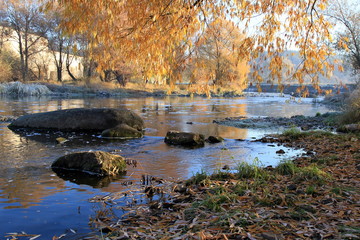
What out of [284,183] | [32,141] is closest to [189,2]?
[284,183]

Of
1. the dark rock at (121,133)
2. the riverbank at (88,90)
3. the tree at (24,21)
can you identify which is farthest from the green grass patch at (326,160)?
the tree at (24,21)

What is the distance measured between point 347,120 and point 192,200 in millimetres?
11269

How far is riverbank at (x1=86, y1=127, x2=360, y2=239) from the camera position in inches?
135

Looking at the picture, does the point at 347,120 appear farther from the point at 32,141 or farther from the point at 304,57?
the point at 32,141

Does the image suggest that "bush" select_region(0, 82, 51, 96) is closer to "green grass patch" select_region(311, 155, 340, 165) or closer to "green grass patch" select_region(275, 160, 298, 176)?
"green grass patch" select_region(311, 155, 340, 165)

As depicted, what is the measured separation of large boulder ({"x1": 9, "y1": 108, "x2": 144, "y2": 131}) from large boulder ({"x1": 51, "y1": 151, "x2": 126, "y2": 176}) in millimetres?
6044

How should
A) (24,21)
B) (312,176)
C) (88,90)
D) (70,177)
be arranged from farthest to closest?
(24,21), (88,90), (70,177), (312,176)

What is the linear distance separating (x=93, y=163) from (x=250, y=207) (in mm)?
3861

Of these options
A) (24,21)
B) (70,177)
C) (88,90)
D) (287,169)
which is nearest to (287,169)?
(287,169)

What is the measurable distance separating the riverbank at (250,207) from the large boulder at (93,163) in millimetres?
1219

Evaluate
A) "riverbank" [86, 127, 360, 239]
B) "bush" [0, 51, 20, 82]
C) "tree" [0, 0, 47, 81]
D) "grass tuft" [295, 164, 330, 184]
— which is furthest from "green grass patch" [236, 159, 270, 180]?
"tree" [0, 0, 47, 81]

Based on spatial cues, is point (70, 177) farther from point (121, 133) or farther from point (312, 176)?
point (121, 133)

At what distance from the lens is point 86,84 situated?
147 feet

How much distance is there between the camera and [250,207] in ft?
13.6
